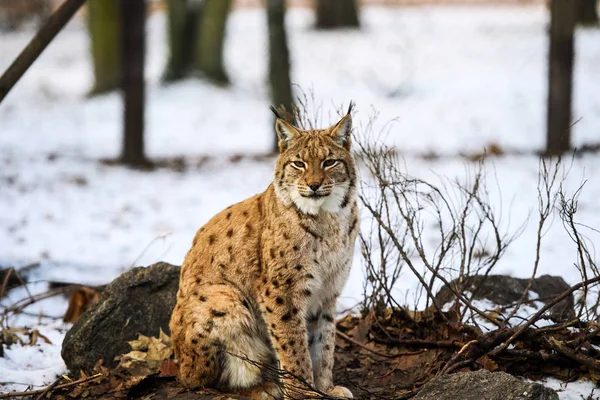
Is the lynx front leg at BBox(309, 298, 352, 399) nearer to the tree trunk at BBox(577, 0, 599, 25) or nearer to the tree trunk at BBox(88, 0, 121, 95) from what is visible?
the tree trunk at BBox(88, 0, 121, 95)

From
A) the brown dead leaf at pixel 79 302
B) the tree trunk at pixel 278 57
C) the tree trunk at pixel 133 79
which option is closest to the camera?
the brown dead leaf at pixel 79 302

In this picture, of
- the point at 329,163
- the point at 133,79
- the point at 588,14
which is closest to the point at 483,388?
the point at 329,163

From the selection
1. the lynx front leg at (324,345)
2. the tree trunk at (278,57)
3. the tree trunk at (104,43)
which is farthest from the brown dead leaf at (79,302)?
the tree trunk at (104,43)

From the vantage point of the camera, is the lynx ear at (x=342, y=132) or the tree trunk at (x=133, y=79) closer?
the lynx ear at (x=342, y=132)

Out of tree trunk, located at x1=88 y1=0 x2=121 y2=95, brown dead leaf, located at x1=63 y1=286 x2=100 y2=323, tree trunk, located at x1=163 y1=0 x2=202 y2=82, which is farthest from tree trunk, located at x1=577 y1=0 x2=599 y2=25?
brown dead leaf, located at x1=63 y1=286 x2=100 y2=323

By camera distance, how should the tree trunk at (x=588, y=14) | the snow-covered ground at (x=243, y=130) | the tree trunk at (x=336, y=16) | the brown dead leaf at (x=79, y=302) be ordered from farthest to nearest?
the tree trunk at (x=336, y=16) → the tree trunk at (x=588, y=14) → the snow-covered ground at (x=243, y=130) → the brown dead leaf at (x=79, y=302)

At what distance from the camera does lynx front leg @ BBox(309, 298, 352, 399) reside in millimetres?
4832

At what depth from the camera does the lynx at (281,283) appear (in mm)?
4566

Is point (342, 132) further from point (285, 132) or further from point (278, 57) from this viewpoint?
point (278, 57)

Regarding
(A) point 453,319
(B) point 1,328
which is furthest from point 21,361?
(A) point 453,319

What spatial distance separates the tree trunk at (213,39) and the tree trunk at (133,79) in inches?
230

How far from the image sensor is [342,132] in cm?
470

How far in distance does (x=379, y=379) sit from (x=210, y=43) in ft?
42.4

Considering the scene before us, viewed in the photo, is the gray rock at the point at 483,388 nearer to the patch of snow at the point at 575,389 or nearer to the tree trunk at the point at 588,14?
the patch of snow at the point at 575,389
